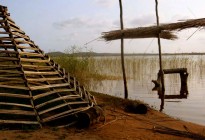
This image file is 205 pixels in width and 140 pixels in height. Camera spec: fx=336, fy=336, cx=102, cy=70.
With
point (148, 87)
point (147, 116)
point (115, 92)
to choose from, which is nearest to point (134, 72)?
point (148, 87)

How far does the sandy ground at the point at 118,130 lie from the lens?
611 centimetres

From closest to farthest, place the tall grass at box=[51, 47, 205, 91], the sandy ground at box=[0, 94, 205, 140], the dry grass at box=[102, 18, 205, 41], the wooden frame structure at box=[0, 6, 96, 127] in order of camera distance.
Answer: the sandy ground at box=[0, 94, 205, 140] < the wooden frame structure at box=[0, 6, 96, 127] < the dry grass at box=[102, 18, 205, 41] < the tall grass at box=[51, 47, 205, 91]

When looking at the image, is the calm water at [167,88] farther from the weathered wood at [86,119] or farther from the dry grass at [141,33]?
the weathered wood at [86,119]

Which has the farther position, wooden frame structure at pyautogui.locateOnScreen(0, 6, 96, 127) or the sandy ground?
wooden frame structure at pyautogui.locateOnScreen(0, 6, 96, 127)

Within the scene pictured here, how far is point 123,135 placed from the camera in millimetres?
6621

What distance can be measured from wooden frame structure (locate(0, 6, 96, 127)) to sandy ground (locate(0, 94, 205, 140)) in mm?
429

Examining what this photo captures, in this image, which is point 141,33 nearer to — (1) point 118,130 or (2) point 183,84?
(2) point 183,84

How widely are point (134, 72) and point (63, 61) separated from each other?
7634mm

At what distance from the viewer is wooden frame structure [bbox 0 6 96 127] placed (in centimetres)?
675

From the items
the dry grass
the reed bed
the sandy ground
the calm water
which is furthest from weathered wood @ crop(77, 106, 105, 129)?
the reed bed

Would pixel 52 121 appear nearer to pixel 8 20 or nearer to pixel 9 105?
pixel 9 105

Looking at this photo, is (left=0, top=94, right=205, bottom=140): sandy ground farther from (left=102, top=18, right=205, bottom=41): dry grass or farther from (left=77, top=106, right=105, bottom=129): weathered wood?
(left=102, top=18, right=205, bottom=41): dry grass

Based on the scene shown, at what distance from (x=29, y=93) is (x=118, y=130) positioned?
2.00 m

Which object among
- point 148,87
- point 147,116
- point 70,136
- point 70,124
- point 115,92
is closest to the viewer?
point 70,136
